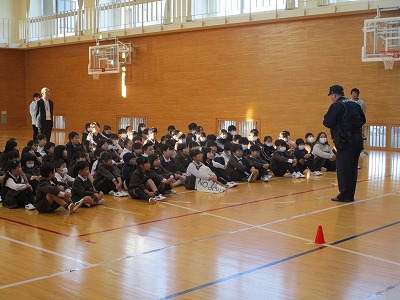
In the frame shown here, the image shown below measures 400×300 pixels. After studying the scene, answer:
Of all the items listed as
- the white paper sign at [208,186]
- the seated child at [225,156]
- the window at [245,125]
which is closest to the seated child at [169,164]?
the white paper sign at [208,186]

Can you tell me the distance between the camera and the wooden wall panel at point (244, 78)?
16.3m

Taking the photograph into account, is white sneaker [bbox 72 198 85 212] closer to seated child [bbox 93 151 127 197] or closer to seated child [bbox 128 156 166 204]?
seated child [bbox 128 156 166 204]

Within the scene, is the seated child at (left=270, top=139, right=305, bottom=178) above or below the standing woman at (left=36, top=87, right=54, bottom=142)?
below

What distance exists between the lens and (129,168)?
9.80m

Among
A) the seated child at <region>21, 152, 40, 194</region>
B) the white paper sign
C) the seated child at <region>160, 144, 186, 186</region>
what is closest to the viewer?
the seated child at <region>21, 152, 40, 194</region>

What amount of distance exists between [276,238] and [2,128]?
23.9 metres

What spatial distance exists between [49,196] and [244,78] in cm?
1252

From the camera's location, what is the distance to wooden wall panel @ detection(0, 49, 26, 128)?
27.2m

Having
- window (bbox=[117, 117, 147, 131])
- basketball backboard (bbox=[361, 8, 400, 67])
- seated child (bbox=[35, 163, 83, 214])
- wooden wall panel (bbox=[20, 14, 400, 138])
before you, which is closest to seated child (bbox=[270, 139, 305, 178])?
seated child (bbox=[35, 163, 83, 214])

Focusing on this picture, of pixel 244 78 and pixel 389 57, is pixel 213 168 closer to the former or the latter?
pixel 389 57

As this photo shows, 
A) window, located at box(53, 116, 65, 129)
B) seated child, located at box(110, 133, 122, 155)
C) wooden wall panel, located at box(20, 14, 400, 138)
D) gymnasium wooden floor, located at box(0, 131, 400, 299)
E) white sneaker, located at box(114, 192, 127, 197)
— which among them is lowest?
gymnasium wooden floor, located at box(0, 131, 400, 299)

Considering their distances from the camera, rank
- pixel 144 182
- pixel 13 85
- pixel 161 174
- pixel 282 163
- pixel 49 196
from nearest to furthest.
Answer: pixel 49 196, pixel 144 182, pixel 161 174, pixel 282 163, pixel 13 85

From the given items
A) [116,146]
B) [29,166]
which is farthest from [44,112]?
[29,166]

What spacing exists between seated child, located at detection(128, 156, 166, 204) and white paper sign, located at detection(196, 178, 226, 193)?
1.01 meters
